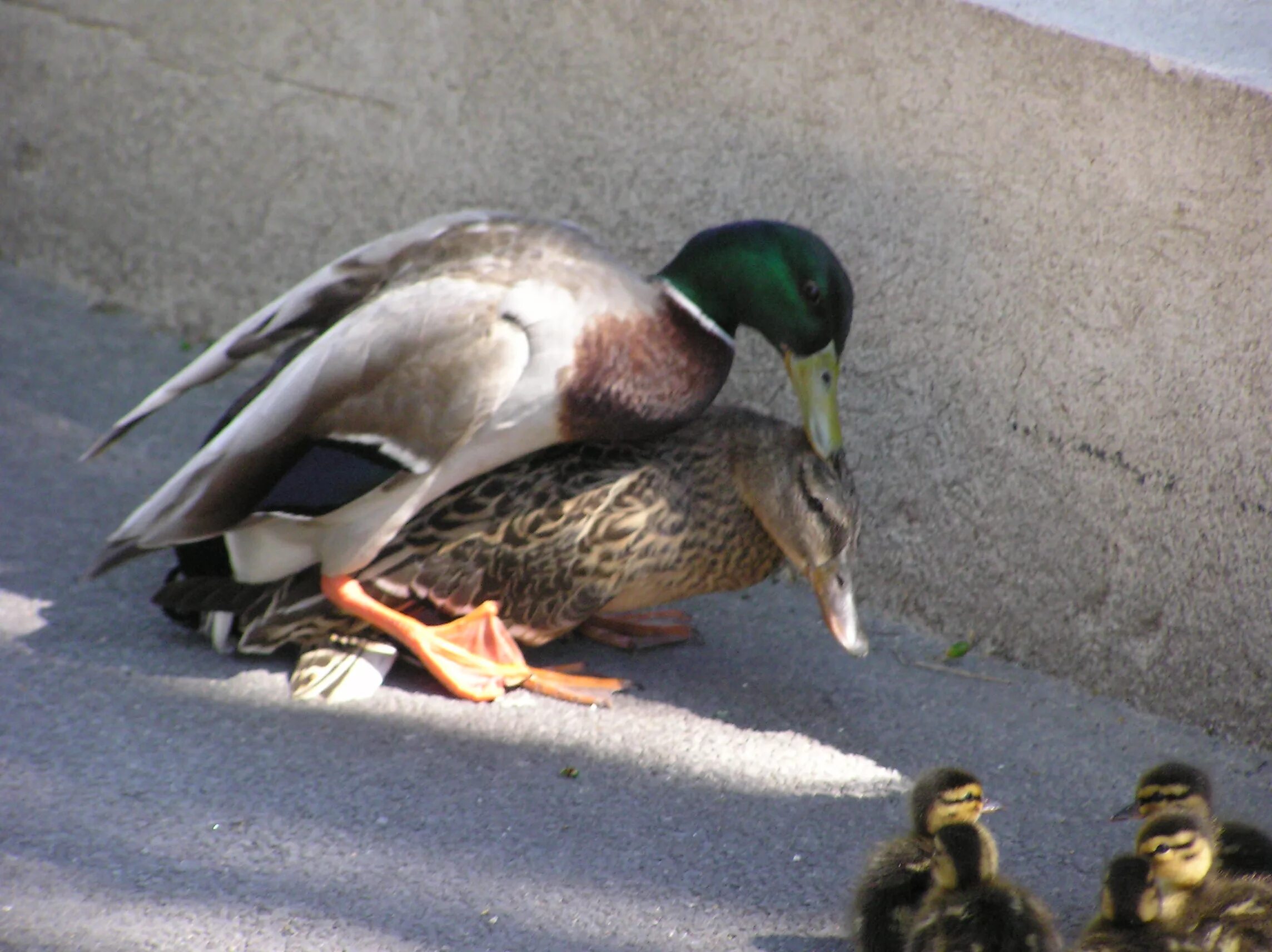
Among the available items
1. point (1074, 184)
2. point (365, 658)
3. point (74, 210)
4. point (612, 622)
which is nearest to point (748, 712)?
point (612, 622)

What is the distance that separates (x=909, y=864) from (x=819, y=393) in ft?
3.67

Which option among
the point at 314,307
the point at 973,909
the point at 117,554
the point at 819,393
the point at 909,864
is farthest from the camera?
the point at 314,307

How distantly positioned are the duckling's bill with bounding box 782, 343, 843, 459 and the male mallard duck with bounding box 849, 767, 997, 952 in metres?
0.85

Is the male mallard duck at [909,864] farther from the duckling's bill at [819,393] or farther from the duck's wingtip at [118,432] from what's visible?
the duck's wingtip at [118,432]

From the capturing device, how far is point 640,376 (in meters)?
3.07

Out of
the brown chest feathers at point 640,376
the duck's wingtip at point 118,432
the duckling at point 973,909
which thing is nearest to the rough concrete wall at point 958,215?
the brown chest feathers at point 640,376

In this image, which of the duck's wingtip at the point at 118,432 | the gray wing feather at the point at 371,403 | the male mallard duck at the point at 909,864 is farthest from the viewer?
the duck's wingtip at the point at 118,432

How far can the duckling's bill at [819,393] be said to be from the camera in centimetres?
316

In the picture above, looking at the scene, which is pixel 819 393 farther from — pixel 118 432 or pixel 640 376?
pixel 118 432

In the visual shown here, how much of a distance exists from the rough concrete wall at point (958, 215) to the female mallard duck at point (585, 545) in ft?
1.58

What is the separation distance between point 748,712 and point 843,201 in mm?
1244

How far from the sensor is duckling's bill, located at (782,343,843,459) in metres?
3.16

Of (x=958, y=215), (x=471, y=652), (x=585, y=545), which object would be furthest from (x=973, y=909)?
(x=958, y=215)

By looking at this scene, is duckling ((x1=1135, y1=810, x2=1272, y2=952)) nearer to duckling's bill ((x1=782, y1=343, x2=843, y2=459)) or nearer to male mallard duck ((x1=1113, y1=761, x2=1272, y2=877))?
male mallard duck ((x1=1113, y1=761, x2=1272, y2=877))
